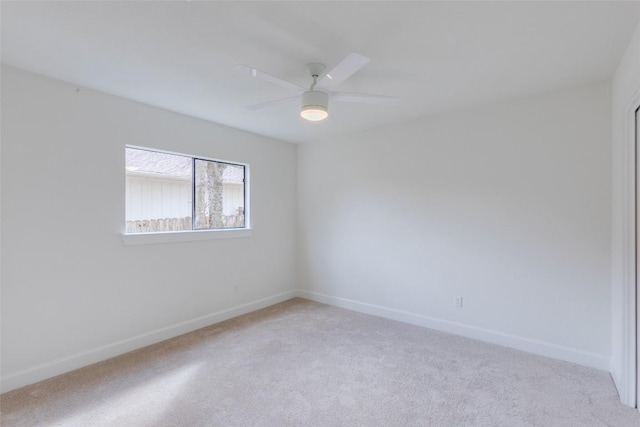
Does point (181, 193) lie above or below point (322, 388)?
above

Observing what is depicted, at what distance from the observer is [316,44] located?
204 centimetres

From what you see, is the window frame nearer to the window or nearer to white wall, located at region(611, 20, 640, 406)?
the window

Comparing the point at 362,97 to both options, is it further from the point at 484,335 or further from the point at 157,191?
the point at 484,335

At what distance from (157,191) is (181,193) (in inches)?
11.1

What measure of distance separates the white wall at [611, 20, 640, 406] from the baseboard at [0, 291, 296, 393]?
3637 millimetres

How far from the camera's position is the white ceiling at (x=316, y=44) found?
172 cm

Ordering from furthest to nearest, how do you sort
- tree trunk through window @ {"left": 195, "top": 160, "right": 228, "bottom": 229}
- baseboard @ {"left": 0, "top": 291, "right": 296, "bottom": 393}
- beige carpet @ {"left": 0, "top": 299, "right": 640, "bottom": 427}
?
tree trunk through window @ {"left": 195, "top": 160, "right": 228, "bottom": 229} → baseboard @ {"left": 0, "top": 291, "right": 296, "bottom": 393} → beige carpet @ {"left": 0, "top": 299, "right": 640, "bottom": 427}

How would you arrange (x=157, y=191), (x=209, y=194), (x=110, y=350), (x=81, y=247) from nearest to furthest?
(x=81, y=247)
(x=110, y=350)
(x=157, y=191)
(x=209, y=194)

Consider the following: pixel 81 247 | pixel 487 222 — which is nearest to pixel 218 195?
pixel 81 247

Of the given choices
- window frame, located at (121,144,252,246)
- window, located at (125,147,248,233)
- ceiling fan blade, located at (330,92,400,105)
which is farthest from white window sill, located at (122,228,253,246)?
ceiling fan blade, located at (330,92,400,105)

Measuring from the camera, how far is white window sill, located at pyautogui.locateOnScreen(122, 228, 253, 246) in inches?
120

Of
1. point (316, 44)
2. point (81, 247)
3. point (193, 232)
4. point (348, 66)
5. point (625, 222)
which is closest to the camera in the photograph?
point (348, 66)

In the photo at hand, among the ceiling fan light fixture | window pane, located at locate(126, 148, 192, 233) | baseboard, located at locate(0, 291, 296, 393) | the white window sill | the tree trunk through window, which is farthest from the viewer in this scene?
the tree trunk through window

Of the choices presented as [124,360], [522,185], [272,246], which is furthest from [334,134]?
[124,360]
